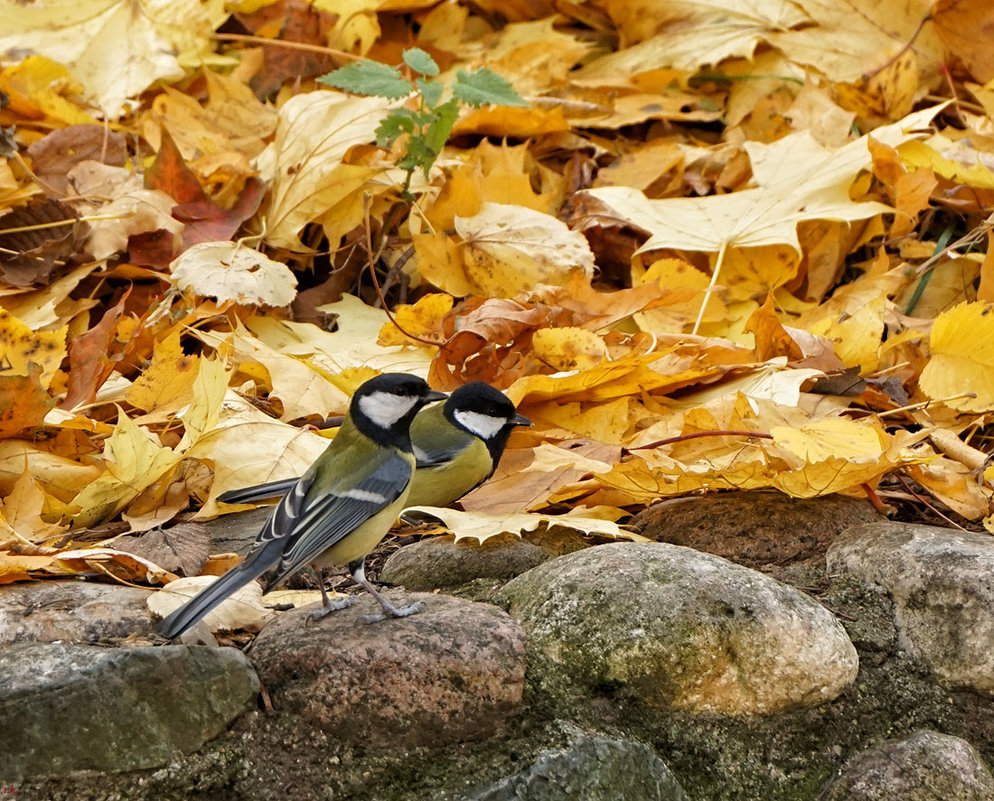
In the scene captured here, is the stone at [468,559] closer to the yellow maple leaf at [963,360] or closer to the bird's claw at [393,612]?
the bird's claw at [393,612]

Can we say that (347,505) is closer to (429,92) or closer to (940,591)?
(940,591)

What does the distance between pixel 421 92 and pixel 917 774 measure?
7.79 feet

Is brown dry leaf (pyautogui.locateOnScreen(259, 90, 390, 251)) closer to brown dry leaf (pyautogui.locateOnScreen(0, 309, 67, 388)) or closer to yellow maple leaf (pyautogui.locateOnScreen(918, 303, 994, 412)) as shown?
brown dry leaf (pyautogui.locateOnScreen(0, 309, 67, 388))

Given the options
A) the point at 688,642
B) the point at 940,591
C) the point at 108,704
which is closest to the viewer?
the point at 108,704

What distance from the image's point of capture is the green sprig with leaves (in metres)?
3.32

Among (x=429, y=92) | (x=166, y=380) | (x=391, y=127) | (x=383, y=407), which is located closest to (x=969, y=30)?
(x=429, y=92)

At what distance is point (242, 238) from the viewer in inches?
138

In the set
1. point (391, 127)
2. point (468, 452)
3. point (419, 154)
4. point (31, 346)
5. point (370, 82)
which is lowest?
point (468, 452)

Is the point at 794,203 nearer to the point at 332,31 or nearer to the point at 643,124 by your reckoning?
the point at 643,124

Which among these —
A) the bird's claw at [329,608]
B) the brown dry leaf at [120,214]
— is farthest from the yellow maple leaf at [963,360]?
the brown dry leaf at [120,214]

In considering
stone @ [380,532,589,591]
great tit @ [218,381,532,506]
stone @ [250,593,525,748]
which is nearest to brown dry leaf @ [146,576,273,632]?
stone @ [250,593,525,748]

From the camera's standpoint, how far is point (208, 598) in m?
1.88

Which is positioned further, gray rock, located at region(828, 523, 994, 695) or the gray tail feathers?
gray rock, located at region(828, 523, 994, 695)

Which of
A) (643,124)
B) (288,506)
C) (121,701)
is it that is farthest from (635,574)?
(643,124)
